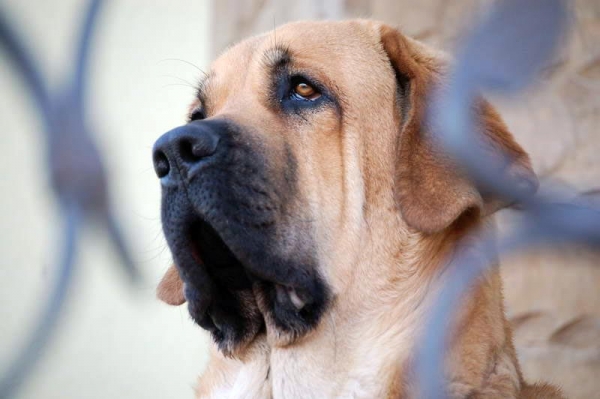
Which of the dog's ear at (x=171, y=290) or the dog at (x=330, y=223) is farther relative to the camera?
the dog's ear at (x=171, y=290)

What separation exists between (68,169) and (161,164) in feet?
3.27

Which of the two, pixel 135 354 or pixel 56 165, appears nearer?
pixel 56 165

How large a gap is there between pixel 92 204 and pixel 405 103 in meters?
1.45

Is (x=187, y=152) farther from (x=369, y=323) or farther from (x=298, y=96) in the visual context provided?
(x=369, y=323)

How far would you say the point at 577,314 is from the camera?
3371 millimetres

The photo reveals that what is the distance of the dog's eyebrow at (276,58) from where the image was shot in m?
2.21

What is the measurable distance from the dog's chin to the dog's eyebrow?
61 cm

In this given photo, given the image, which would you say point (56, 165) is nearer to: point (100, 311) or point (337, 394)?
point (337, 394)

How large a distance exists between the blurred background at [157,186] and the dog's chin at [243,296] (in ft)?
2.43

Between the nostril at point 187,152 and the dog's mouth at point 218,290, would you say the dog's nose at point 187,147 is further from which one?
the dog's mouth at point 218,290

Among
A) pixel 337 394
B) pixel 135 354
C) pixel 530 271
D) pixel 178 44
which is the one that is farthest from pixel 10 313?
pixel 530 271

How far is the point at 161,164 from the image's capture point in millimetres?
1866

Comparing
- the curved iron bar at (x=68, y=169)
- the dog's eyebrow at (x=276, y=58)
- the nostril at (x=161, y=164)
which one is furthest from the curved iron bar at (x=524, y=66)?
the dog's eyebrow at (x=276, y=58)

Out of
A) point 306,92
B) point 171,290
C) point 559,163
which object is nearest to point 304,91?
point 306,92
